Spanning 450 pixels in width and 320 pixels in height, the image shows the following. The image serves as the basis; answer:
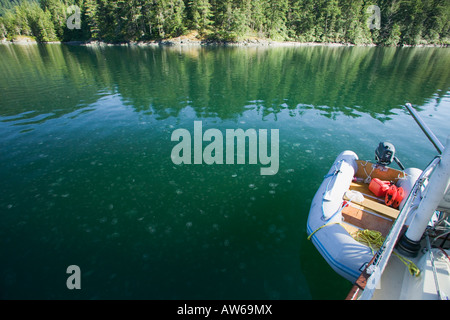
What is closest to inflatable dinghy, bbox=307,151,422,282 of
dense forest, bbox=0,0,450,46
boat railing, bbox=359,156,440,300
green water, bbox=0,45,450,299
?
boat railing, bbox=359,156,440,300

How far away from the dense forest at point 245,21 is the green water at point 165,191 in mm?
67646

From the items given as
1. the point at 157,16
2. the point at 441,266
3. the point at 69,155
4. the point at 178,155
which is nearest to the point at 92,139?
the point at 69,155

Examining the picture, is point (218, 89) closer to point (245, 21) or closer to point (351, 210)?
point (351, 210)

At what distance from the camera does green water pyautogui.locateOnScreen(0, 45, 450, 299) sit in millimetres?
6039

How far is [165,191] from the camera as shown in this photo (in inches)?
362

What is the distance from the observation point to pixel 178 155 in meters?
11.7

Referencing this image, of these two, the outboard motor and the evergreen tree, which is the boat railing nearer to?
the outboard motor

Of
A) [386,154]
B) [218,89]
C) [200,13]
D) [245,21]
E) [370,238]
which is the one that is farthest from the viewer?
[200,13]

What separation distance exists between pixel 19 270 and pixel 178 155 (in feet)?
23.9

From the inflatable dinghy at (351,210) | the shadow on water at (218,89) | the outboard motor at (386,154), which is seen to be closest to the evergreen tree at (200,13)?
the shadow on water at (218,89)

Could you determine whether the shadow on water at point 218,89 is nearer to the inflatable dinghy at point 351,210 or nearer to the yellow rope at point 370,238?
the inflatable dinghy at point 351,210

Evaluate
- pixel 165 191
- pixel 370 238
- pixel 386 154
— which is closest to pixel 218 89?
pixel 165 191

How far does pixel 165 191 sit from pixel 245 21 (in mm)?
82781
